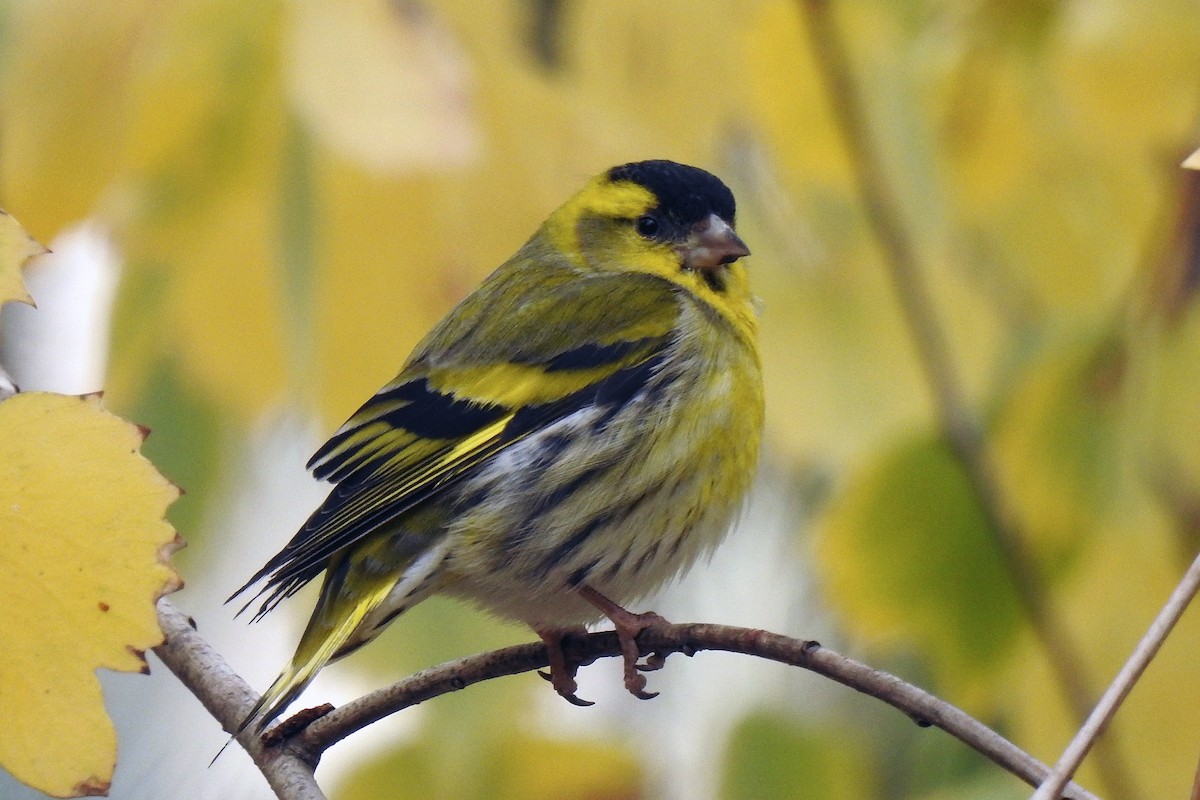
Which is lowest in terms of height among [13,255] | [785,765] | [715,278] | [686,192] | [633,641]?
[785,765]

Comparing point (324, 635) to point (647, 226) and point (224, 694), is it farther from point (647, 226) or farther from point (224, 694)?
point (647, 226)

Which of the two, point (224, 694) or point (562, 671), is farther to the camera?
point (562, 671)

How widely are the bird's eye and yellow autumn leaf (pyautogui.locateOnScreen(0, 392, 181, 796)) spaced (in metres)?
1.33

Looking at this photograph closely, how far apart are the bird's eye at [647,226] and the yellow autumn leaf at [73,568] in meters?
1.33

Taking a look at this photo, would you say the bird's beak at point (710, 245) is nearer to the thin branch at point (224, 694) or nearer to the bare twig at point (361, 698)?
the bare twig at point (361, 698)

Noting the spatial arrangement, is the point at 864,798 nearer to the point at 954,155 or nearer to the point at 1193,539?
the point at 1193,539

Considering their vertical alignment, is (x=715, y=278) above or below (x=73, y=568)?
above

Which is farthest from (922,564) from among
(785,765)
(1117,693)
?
(1117,693)

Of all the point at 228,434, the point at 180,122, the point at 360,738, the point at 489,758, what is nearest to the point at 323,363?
the point at 228,434

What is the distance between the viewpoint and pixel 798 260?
179cm

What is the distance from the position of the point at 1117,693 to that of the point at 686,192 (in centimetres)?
140

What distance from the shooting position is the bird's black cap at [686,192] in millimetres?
2062

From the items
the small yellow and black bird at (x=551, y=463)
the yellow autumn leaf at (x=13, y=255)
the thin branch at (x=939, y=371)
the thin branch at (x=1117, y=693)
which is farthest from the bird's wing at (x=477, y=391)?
the thin branch at (x=1117, y=693)

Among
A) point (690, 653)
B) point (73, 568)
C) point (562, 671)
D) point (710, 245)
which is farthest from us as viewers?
point (710, 245)
